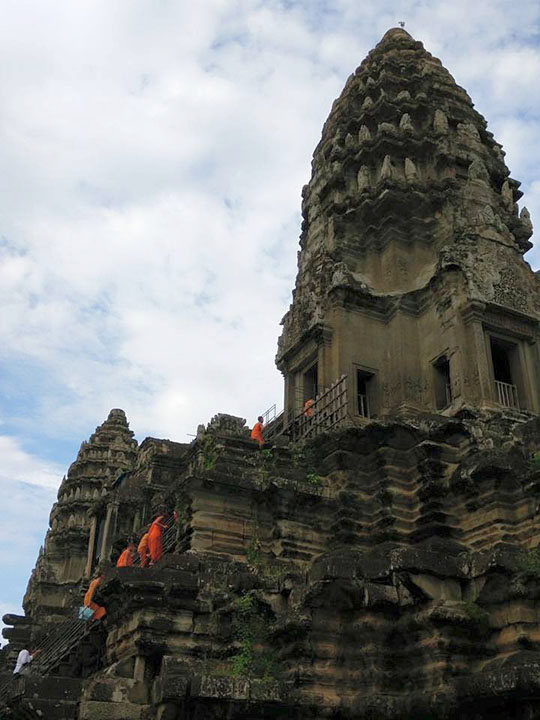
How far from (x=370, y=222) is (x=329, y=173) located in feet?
8.06

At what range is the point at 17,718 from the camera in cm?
1294

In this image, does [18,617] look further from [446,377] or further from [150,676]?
[446,377]

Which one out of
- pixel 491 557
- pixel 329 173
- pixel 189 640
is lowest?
pixel 189 640

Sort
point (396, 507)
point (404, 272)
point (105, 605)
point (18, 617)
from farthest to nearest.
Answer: point (18, 617)
point (404, 272)
point (396, 507)
point (105, 605)

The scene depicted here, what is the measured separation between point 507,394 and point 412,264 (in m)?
4.23

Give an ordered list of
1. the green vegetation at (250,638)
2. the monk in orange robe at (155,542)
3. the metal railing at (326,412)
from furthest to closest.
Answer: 1. the metal railing at (326,412)
2. the monk in orange robe at (155,542)
3. the green vegetation at (250,638)

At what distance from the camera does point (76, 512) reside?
42.8 m

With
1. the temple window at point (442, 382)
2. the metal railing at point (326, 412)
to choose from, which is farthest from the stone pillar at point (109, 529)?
the temple window at point (442, 382)

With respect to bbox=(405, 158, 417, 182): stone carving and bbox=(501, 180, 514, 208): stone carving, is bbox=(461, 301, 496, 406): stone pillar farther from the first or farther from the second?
bbox=(405, 158, 417, 182): stone carving

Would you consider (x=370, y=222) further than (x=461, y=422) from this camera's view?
Yes

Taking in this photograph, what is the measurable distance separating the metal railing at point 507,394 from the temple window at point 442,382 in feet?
3.54

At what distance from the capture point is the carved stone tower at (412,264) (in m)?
17.6

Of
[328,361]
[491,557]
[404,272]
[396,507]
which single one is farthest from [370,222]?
[491,557]

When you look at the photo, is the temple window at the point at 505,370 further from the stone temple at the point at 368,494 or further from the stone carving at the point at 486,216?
the stone carving at the point at 486,216
